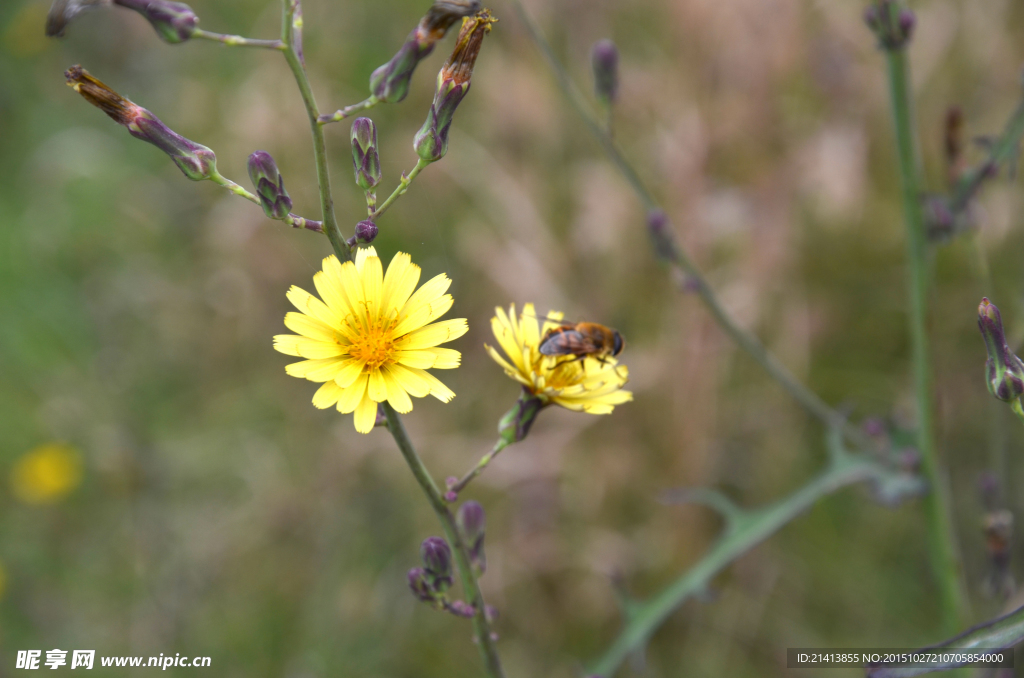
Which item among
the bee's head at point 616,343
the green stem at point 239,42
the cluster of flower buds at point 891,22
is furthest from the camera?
the cluster of flower buds at point 891,22

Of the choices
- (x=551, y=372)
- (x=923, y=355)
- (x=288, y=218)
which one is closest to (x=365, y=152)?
(x=288, y=218)

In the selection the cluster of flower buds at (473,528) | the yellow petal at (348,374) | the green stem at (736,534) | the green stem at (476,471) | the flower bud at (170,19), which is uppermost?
the flower bud at (170,19)

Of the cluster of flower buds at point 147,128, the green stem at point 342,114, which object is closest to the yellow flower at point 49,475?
the cluster of flower buds at point 147,128

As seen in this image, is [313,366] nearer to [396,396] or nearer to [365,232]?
[396,396]

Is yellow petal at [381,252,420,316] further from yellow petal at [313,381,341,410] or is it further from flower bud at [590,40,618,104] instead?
flower bud at [590,40,618,104]

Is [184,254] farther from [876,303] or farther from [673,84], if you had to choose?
[876,303]

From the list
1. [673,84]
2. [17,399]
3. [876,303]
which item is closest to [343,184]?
[673,84]

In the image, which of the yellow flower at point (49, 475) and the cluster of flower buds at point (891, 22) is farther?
the yellow flower at point (49, 475)

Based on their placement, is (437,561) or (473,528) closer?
(437,561)

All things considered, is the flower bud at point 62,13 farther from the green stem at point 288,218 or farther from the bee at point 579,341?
the bee at point 579,341
